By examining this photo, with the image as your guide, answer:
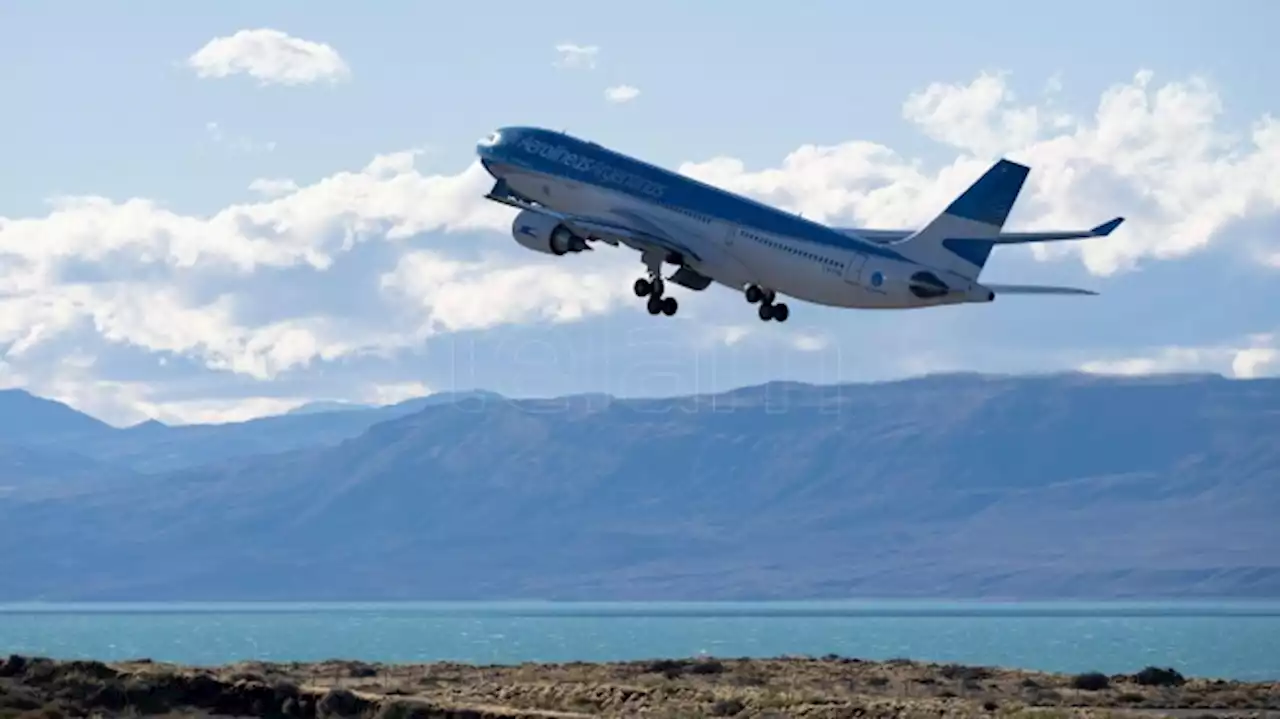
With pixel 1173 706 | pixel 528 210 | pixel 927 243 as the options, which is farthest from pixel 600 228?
pixel 1173 706

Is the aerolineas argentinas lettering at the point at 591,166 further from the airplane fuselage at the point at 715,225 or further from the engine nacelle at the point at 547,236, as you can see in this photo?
the engine nacelle at the point at 547,236

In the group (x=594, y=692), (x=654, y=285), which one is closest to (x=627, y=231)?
Answer: (x=654, y=285)

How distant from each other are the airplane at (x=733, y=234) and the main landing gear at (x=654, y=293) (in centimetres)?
4

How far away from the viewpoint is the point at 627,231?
311 feet

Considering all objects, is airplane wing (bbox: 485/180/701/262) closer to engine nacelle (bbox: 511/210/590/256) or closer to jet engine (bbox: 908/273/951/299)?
engine nacelle (bbox: 511/210/590/256)

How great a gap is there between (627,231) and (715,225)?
11.9 feet

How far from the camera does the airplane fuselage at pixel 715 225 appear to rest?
88.7 metres

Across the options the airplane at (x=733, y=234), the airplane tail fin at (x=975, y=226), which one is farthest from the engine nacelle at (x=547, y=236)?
the airplane tail fin at (x=975, y=226)

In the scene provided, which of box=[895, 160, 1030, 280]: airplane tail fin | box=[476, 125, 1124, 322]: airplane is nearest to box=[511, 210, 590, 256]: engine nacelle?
box=[476, 125, 1124, 322]: airplane

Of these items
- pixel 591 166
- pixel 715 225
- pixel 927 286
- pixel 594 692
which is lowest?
pixel 594 692

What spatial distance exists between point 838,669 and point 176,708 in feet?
129

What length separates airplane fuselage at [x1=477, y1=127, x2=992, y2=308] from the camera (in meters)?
88.7

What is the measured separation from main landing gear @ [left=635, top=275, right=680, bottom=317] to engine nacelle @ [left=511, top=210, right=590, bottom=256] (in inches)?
107

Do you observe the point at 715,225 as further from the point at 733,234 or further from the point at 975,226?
the point at 975,226
